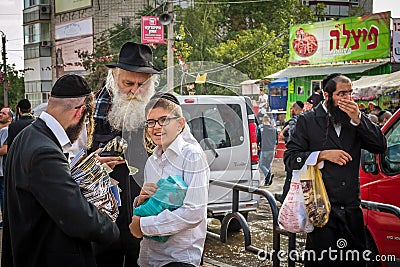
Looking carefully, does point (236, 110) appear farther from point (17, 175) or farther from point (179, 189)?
point (17, 175)

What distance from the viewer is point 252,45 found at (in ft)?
105

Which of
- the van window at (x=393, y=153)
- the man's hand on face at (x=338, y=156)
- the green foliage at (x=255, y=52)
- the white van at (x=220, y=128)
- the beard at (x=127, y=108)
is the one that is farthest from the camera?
the green foliage at (x=255, y=52)

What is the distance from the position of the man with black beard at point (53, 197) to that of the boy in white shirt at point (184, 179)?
0.37 metres

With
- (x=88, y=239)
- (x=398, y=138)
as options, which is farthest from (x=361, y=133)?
(x=88, y=239)

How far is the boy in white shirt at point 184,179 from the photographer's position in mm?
3117

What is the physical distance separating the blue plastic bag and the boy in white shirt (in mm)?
30

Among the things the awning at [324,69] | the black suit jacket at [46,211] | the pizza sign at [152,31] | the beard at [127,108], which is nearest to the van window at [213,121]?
the beard at [127,108]

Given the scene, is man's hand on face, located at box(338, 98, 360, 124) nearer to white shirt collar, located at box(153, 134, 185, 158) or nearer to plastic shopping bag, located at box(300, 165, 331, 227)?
plastic shopping bag, located at box(300, 165, 331, 227)

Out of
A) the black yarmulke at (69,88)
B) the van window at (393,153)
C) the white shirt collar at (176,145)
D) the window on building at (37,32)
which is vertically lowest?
the van window at (393,153)

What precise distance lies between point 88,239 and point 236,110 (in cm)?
112

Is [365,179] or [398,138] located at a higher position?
[398,138]

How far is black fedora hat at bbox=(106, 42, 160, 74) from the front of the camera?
3775mm

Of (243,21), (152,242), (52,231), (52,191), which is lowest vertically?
(152,242)

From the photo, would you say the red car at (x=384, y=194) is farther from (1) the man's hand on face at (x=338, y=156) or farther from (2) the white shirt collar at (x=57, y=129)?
(2) the white shirt collar at (x=57, y=129)
